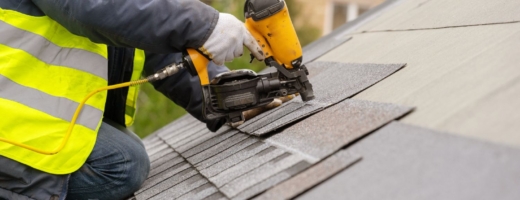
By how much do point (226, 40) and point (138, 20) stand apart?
1.16 ft

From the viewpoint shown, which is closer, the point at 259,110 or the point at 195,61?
the point at 195,61

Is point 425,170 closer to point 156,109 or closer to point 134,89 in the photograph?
point 134,89

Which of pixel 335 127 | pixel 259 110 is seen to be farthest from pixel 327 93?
pixel 335 127

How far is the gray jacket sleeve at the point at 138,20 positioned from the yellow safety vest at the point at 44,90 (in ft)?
0.42

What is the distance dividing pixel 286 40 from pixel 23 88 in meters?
1.06

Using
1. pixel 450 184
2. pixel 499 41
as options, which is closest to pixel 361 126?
pixel 450 184

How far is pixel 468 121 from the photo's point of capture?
147 centimetres

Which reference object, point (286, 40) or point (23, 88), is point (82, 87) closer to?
point (23, 88)

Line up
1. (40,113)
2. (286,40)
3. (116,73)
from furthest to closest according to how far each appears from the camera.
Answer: (116,73) < (286,40) < (40,113)

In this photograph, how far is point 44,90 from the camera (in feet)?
7.43

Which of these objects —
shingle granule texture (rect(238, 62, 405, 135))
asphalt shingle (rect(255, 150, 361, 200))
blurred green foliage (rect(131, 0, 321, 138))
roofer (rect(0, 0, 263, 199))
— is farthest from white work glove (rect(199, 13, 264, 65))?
blurred green foliage (rect(131, 0, 321, 138))

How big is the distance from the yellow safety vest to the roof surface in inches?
14.1

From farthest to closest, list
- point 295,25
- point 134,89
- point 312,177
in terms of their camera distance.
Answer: point 295,25 < point 134,89 < point 312,177

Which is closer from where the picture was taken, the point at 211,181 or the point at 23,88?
the point at 211,181
